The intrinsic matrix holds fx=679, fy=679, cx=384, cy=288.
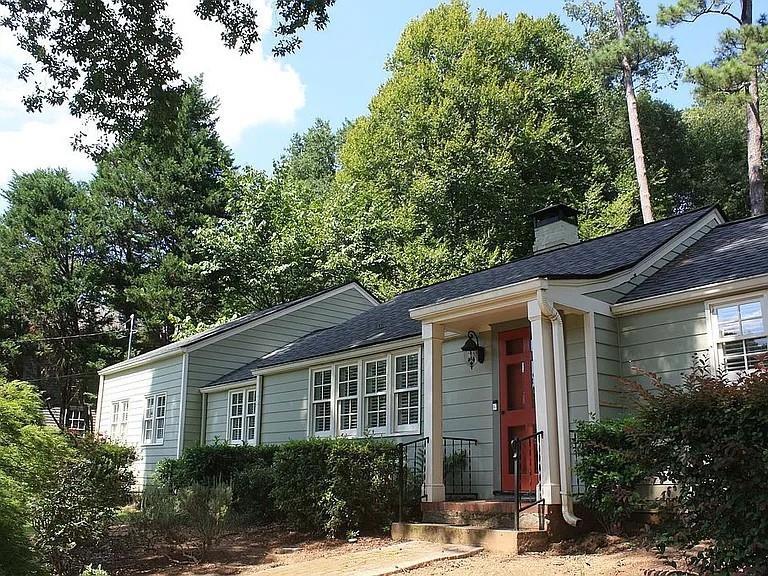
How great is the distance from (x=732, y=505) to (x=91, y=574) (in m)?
5.47

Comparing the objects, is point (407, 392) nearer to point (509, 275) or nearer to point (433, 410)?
point (433, 410)

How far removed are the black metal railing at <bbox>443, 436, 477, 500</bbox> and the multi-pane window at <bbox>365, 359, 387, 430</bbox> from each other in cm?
182

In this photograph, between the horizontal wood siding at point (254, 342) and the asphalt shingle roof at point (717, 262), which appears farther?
the horizontal wood siding at point (254, 342)

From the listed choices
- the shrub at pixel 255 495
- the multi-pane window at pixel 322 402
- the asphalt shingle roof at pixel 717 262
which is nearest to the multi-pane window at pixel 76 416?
the multi-pane window at pixel 322 402

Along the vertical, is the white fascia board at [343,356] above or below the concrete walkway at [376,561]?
above

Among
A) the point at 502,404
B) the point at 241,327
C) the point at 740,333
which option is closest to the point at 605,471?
the point at 740,333

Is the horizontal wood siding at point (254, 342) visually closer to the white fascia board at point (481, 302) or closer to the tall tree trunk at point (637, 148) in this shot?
the white fascia board at point (481, 302)

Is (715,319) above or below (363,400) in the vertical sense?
above

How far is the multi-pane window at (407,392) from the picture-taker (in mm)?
11570

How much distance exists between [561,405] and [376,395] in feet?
15.2

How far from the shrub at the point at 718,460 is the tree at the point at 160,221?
26.1 metres

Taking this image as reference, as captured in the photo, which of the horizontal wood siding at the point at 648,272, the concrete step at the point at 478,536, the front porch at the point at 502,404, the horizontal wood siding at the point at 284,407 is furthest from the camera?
the horizontal wood siding at the point at 284,407

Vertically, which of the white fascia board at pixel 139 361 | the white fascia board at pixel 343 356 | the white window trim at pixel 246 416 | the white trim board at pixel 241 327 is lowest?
the white window trim at pixel 246 416

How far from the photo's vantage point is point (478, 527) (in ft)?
27.6
